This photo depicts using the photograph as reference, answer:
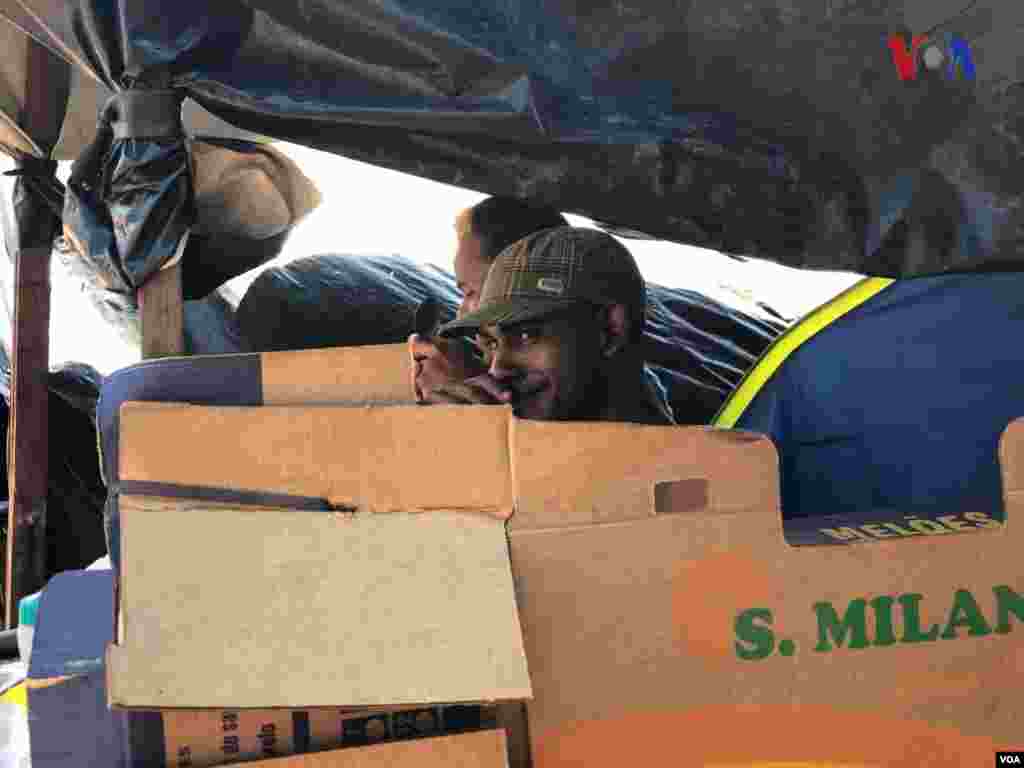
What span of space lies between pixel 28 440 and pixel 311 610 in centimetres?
240

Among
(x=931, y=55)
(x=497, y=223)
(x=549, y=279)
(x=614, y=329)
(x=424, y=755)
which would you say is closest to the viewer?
(x=424, y=755)

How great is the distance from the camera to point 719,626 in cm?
143

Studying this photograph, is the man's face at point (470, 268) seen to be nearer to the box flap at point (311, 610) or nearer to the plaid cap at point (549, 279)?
the plaid cap at point (549, 279)

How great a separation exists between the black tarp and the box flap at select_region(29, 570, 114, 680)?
76 cm

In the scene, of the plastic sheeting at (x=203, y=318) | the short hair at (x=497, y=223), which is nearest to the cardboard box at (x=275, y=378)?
the short hair at (x=497, y=223)

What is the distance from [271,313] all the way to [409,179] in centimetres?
57

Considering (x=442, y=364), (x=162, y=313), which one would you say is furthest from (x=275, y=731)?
(x=442, y=364)

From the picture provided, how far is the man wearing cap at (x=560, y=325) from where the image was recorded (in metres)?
2.50

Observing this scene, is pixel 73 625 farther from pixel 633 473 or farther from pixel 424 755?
pixel 633 473

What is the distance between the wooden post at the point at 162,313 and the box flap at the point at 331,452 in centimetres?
82

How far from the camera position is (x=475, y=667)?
4.19 feet

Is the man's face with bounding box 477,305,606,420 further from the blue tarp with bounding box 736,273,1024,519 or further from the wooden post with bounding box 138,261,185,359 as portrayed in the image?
the wooden post with bounding box 138,261,185,359

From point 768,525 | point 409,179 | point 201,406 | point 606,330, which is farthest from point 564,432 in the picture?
point 409,179

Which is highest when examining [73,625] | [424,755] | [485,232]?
[485,232]
